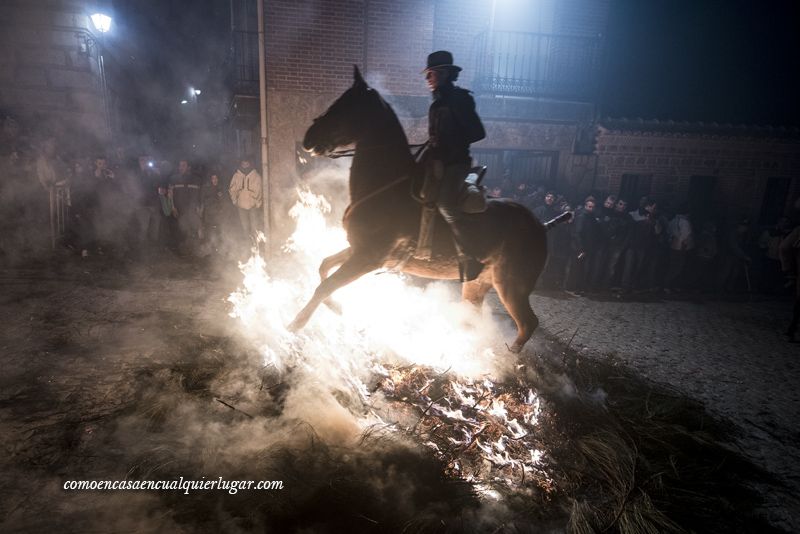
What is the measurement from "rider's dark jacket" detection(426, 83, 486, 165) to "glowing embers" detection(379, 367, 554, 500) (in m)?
2.49

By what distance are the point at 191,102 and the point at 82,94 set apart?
663 inches

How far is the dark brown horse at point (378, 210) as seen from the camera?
14.1 feet

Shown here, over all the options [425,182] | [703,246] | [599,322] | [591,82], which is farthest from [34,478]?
[591,82]

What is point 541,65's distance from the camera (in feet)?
44.4

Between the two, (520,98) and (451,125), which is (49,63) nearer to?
(520,98)

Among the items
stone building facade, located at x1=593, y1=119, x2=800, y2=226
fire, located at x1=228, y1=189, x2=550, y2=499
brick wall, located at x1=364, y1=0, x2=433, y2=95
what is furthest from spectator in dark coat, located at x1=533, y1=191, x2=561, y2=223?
fire, located at x1=228, y1=189, x2=550, y2=499

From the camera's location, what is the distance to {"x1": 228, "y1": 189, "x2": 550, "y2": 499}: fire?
382 centimetres

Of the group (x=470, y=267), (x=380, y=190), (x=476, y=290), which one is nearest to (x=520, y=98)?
(x=476, y=290)

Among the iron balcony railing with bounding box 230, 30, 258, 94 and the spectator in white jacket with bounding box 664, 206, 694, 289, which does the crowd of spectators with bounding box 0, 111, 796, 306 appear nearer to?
the spectator in white jacket with bounding box 664, 206, 694, 289

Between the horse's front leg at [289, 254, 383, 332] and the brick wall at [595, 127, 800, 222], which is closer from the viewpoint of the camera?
the horse's front leg at [289, 254, 383, 332]

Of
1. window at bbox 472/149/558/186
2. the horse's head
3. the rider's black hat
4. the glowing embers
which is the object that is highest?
the rider's black hat

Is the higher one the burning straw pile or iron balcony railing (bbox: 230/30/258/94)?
iron balcony railing (bbox: 230/30/258/94)

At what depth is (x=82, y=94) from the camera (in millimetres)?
17031

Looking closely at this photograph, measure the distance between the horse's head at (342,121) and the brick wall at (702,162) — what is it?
37.7ft
